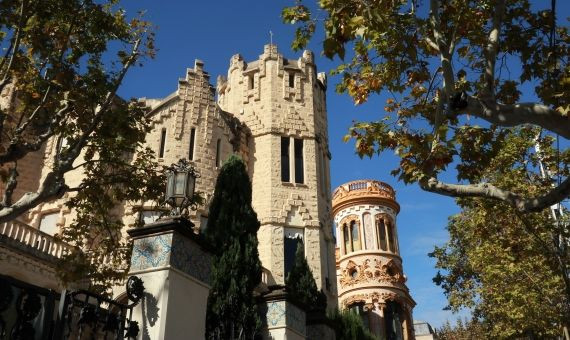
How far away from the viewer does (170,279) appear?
21.7 feet

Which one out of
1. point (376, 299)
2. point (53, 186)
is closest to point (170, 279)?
point (53, 186)

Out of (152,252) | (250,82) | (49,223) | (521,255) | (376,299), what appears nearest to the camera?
(152,252)

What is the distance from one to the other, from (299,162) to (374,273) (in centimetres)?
1330

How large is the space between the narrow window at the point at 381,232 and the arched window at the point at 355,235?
1.40m

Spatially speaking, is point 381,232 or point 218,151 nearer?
point 218,151

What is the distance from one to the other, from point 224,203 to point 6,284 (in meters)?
9.50

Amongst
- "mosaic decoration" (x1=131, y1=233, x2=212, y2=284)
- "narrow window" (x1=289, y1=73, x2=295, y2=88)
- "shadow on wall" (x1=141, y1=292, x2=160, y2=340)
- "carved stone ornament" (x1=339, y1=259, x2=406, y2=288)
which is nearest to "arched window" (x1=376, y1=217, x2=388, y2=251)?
"carved stone ornament" (x1=339, y1=259, x2=406, y2=288)

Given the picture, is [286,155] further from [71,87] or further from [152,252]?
[152,252]

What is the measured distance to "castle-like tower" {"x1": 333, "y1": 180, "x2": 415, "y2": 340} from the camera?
3391 cm

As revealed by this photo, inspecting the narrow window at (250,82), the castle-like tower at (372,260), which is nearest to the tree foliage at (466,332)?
the castle-like tower at (372,260)

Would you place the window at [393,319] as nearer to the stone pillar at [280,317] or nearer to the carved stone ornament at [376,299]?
the carved stone ornament at [376,299]

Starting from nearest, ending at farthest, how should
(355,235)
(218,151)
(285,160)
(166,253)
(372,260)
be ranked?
(166,253)
(218,151)
(285,160)
(372,260)
(355,235)

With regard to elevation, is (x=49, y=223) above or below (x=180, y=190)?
above

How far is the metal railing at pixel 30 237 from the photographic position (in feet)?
53.1
